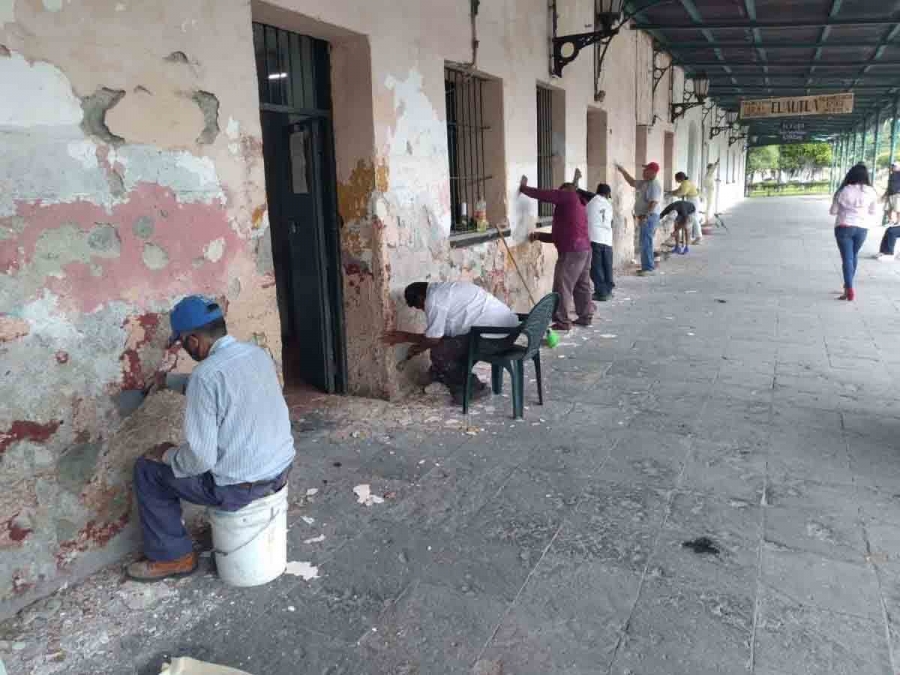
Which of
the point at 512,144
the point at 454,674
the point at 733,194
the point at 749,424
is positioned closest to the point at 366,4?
the point at 512,144

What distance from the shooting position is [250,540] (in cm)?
288

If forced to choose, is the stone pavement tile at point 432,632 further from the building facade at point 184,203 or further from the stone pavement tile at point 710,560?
Result: the building facade at point 184,203

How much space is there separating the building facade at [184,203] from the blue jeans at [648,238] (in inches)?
220

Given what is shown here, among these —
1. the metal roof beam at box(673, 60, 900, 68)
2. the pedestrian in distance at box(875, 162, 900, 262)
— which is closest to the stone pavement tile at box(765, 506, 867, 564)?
the pedestrian in distance at box(875, 162, 900, 262)

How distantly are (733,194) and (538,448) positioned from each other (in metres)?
35.4

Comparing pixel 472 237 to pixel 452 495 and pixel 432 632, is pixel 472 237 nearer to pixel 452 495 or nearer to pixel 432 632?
pixel 452 495

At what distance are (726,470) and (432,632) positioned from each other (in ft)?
7.05

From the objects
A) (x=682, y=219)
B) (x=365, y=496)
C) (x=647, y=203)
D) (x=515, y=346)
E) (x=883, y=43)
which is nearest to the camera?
(x=365, y=496)

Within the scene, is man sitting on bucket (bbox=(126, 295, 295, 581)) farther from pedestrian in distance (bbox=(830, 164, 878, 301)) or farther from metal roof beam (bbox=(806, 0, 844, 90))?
metal roof beam (bbox=(806, 0, 844, 90))

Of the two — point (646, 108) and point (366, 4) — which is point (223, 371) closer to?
point (366, 4)

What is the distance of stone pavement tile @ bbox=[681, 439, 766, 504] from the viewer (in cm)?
376

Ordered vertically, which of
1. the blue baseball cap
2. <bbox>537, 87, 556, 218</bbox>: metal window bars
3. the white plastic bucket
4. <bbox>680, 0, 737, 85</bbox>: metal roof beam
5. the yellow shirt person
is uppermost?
<bbox>680, 0, 737, 85</bbox>: metal roof beam

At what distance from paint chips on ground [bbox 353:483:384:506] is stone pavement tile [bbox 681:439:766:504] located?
1.63 m

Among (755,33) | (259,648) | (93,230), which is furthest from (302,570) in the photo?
(755,33)
